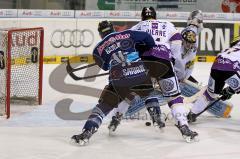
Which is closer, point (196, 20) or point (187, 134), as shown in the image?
point (187, 134)

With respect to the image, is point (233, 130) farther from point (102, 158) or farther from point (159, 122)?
point (102, 158)

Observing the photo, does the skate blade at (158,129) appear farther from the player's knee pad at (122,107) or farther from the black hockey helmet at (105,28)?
the black hockey helmet at (105,28)

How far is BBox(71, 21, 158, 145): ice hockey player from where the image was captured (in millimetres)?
4754

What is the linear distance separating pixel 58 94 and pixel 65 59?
274cm

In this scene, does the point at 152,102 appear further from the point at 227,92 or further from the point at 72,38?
the point at 72,38

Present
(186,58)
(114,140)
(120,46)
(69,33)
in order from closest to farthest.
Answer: (120,46) < (114,140) < (186,58) < (69,33)

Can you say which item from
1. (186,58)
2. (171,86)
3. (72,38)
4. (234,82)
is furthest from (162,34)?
(72,38)

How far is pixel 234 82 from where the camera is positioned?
5.44 meters

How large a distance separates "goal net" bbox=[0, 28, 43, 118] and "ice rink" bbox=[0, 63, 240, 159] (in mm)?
361

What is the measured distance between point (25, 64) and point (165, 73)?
7.79 feet

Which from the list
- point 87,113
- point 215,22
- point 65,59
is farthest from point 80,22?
point 87,113

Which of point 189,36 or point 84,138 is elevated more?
point 189,36

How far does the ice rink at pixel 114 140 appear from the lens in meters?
4.51

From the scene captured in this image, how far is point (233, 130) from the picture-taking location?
548 centimetres
